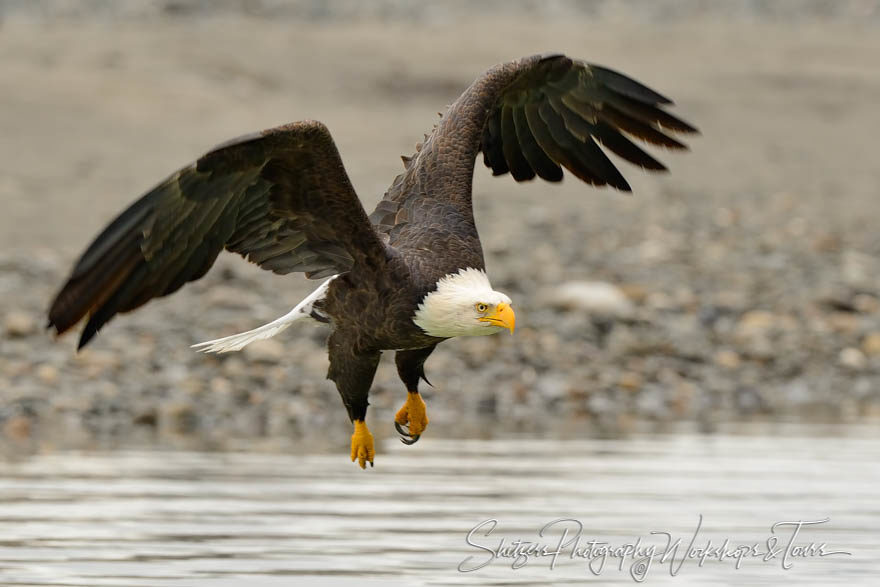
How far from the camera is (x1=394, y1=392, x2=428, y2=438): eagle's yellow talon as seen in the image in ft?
28.5

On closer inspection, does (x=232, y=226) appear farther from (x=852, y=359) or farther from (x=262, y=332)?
(x=852, y=359)

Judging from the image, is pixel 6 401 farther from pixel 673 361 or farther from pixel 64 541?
pixel 673 361

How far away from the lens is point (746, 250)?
1853 cm

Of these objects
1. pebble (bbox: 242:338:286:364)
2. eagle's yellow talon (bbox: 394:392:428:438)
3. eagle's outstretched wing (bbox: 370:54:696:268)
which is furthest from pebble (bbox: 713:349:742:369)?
eagle's yellow talon (bbox: 394:392:428:438)

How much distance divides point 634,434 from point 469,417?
53.3 inches

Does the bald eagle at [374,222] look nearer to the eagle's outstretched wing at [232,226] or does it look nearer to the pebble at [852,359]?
the eagle's outstretched wing at [232,226]

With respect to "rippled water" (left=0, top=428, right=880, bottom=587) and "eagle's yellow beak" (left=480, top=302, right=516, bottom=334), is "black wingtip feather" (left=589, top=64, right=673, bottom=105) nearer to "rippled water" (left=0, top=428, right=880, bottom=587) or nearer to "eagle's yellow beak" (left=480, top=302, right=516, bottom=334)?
"eagle's yellow beak" (left=480, top=302, right=516, bottom=334)

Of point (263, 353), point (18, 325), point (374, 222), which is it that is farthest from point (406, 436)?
point (18, 325)

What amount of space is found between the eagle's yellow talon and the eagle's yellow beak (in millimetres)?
848

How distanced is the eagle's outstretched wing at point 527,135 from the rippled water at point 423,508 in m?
1.46

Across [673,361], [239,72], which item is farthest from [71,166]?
[673,361]

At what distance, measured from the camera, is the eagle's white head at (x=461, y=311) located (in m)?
7.93

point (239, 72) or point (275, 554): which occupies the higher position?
point (239, 72)

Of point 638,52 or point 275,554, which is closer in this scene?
point 275,554
